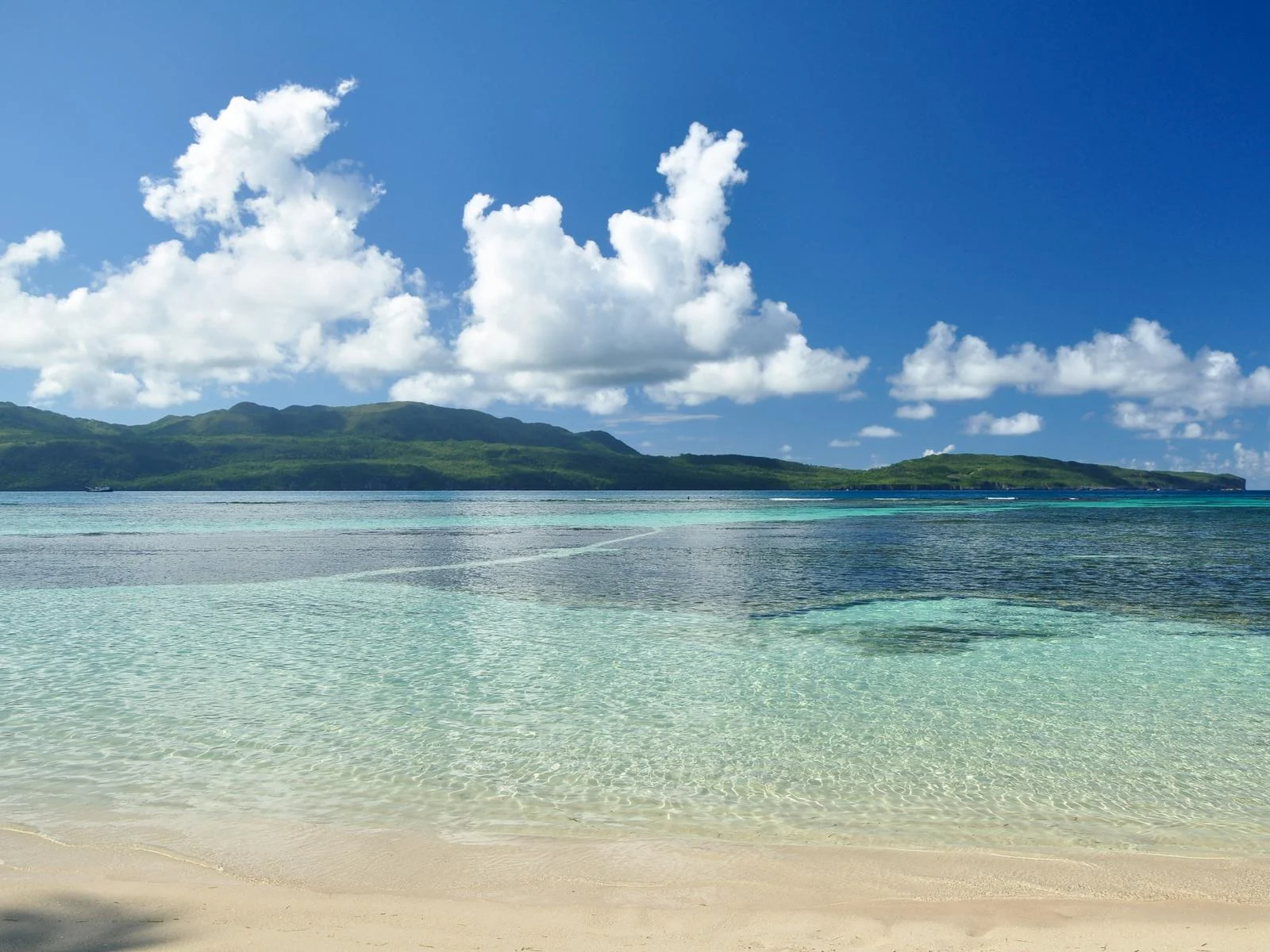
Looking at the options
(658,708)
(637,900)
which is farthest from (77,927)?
(658,708)

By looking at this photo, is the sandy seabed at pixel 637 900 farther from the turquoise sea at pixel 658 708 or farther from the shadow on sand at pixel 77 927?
the turquoise sea at pixel 658 708

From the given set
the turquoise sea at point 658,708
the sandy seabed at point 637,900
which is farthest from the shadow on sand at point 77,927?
the turquoise sea at point 658,708

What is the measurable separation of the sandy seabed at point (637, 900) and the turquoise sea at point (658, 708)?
2.43 feet

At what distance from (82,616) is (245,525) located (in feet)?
252

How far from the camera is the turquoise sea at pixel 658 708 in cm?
1112

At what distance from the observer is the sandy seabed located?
7.43 m

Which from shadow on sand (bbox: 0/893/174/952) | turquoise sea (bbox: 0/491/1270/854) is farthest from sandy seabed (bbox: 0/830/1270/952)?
turquoise sea (bbox: 0/491/1270/854)

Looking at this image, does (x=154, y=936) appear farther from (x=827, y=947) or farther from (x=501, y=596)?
(x=501, y=596)

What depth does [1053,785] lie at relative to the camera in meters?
12.1

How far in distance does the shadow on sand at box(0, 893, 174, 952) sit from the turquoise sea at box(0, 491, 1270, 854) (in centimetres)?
236

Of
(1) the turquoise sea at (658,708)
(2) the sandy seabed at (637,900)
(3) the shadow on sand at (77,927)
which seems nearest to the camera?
(3) the shadow on sand at (77,927)

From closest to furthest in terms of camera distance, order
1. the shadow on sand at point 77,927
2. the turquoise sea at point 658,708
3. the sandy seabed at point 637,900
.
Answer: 1. the shadow on sand at point 77,927
2. the sandy seabed at point 637,900
3. the turquoise sea at point 658,708

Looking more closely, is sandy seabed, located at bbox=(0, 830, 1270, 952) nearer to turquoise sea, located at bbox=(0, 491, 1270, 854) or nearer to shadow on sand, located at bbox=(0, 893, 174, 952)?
shadow on sand, located at bbox=(0, 893, 174, 952)

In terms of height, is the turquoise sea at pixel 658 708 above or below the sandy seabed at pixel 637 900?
below
